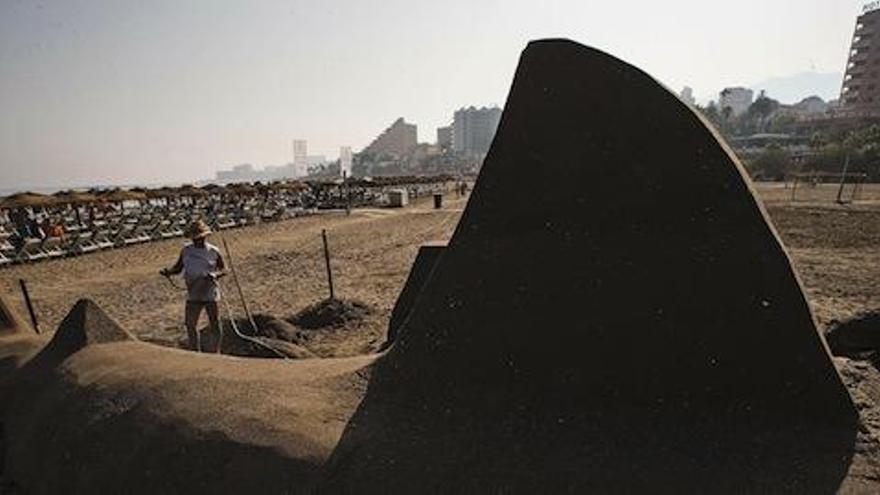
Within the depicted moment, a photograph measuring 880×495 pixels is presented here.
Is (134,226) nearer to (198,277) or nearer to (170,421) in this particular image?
(198,277)

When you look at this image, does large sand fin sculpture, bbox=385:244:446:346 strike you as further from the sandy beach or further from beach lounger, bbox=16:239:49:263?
beach lounger, bbox=16:239:49:263

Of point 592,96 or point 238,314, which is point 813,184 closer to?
point 238,314

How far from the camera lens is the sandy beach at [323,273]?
9.92 m

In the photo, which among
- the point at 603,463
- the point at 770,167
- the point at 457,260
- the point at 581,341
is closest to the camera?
the point at 603,463

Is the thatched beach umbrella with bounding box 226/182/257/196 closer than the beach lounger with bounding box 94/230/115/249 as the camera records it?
No

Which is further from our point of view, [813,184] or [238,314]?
[813,184]

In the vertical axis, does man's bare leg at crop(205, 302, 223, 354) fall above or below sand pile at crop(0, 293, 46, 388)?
below

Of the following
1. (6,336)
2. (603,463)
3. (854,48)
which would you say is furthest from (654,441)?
(854,48)

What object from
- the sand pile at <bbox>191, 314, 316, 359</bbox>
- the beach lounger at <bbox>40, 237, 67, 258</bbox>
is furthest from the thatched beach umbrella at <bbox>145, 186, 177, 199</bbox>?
the sand pile at <bbox>191, 314, 316, 359</bbox>

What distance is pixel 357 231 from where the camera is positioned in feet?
83.9

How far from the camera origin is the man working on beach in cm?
670

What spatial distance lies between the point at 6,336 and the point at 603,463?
531 centimetres

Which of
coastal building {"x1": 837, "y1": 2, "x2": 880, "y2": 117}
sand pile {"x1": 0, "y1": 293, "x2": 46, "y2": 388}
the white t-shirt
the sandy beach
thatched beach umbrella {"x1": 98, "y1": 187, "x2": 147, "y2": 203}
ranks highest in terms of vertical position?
coastal building {"x1": 837, "y1": 2, "x2": 880, "y2": 117}

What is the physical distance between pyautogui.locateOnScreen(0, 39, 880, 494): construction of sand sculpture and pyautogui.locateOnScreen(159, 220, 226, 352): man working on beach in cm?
308
